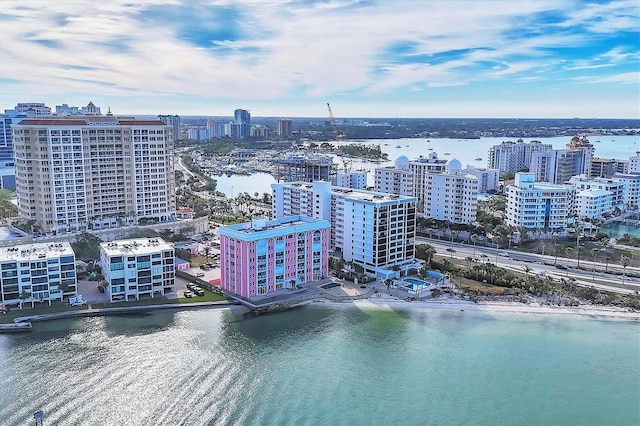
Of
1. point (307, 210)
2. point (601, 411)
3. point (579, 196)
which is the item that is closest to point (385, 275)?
point (307, 210)

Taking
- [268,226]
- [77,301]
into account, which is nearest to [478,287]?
[268,226]

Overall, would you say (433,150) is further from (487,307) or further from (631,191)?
(487,307)

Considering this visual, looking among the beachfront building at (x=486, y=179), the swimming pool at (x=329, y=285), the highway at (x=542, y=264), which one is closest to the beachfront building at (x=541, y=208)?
the highway at (x=542, y=264)

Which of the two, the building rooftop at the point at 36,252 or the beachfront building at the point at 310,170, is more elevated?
the beachfront building at the point at 310,170

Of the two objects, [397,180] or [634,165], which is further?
[634,165]

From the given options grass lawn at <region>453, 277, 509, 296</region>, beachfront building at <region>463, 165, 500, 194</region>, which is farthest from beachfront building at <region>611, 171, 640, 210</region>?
grass lawn at <region>453, 277, 509, 296</region>

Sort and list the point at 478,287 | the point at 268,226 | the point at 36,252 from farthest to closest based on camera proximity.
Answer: the point at 478,287 → the point at 268,226 → the point at 36,252

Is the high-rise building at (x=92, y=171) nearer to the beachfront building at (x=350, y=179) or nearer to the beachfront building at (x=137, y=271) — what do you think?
the beachfront building at (x=137, y=271)
